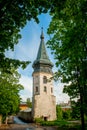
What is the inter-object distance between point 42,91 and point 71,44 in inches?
2525

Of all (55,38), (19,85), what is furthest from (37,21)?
(19,85)

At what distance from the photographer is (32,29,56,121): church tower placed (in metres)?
74.1

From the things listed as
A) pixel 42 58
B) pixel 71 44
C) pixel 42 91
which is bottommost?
pixel 71 44

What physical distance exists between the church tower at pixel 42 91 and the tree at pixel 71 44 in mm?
49733

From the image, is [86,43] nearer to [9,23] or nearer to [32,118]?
[9,23]

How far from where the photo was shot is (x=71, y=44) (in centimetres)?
1482

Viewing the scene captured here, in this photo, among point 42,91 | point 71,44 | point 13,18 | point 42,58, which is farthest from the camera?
point 42,58

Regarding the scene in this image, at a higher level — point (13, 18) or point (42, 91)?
point (42, 91)

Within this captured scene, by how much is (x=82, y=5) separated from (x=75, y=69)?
13.3 m

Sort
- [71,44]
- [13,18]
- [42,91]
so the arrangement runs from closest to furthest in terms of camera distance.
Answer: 1. [13,18]
2. [71,44]
3. [42,91]

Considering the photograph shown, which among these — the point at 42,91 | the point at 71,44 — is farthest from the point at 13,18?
the point at 42,91

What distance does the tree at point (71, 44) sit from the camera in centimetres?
1169

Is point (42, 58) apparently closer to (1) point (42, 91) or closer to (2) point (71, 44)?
(1) point (42, 91)

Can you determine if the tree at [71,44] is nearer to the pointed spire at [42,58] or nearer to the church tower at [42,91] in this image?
the church tower at [42,91]
